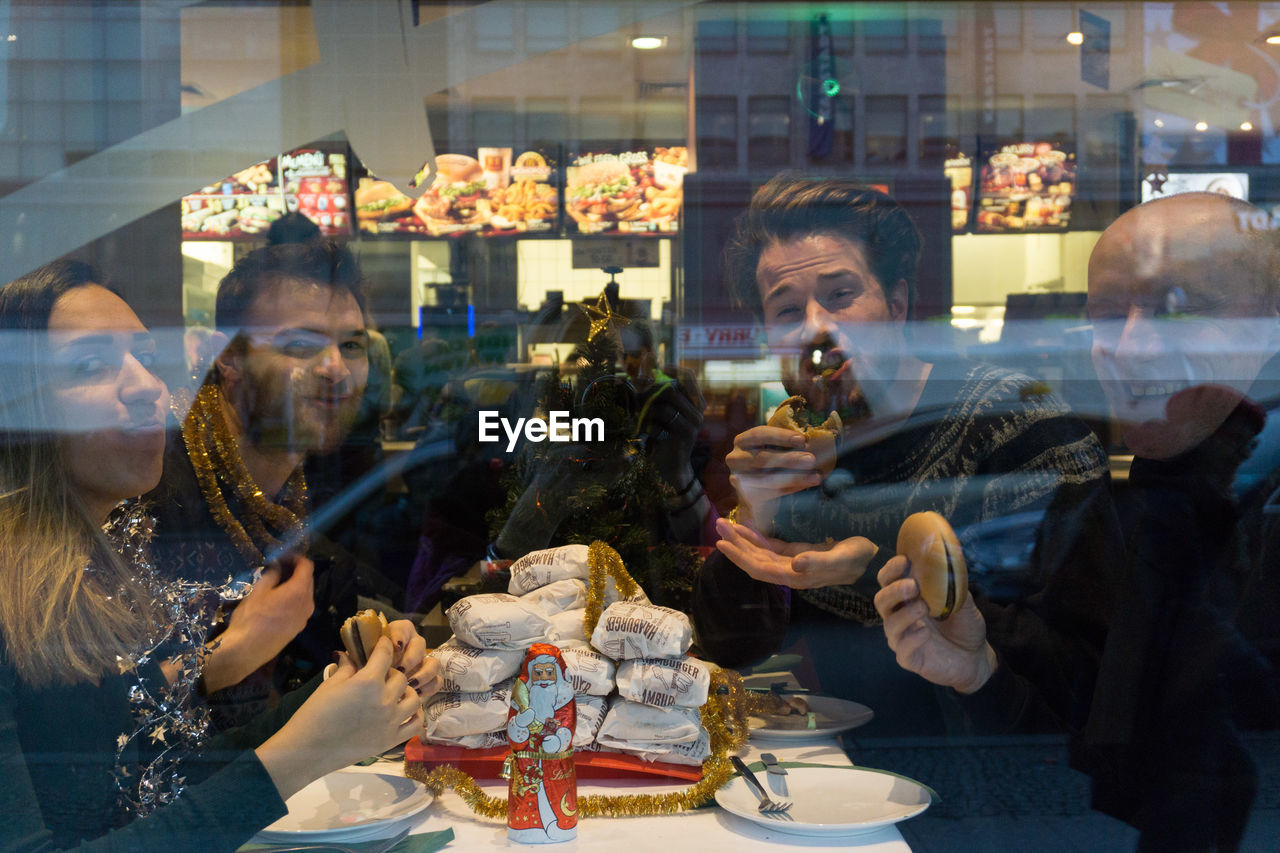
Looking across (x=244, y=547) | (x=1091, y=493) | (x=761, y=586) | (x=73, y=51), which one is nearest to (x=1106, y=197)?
(x=1091, y=493)

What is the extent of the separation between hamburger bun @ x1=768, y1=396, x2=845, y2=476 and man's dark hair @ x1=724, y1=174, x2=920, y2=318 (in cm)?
14

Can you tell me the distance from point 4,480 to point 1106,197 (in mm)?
1447

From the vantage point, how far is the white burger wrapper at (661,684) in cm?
107

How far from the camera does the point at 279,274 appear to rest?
1.42 meters

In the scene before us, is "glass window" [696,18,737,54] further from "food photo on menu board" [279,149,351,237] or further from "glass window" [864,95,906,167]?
"food photo on menu board" [279,149,351,237]

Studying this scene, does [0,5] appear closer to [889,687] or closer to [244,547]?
[244,547]

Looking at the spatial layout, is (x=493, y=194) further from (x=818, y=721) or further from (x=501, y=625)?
(x=818, y=721)

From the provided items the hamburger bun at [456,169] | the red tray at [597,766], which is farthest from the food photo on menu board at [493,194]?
the red tray at [597,766]

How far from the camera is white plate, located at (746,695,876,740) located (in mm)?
1225

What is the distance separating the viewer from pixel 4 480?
3.20 ft

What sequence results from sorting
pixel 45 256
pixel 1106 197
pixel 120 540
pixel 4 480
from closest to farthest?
pixel 4 480 → pixel 120 540 → pixel 45 256 → pixel 1106 197

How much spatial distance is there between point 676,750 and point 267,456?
764 mm

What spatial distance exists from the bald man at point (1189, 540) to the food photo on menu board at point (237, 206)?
4.02ft

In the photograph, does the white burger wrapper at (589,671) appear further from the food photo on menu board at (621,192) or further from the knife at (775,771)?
the food photo on menu board at (621,192)
